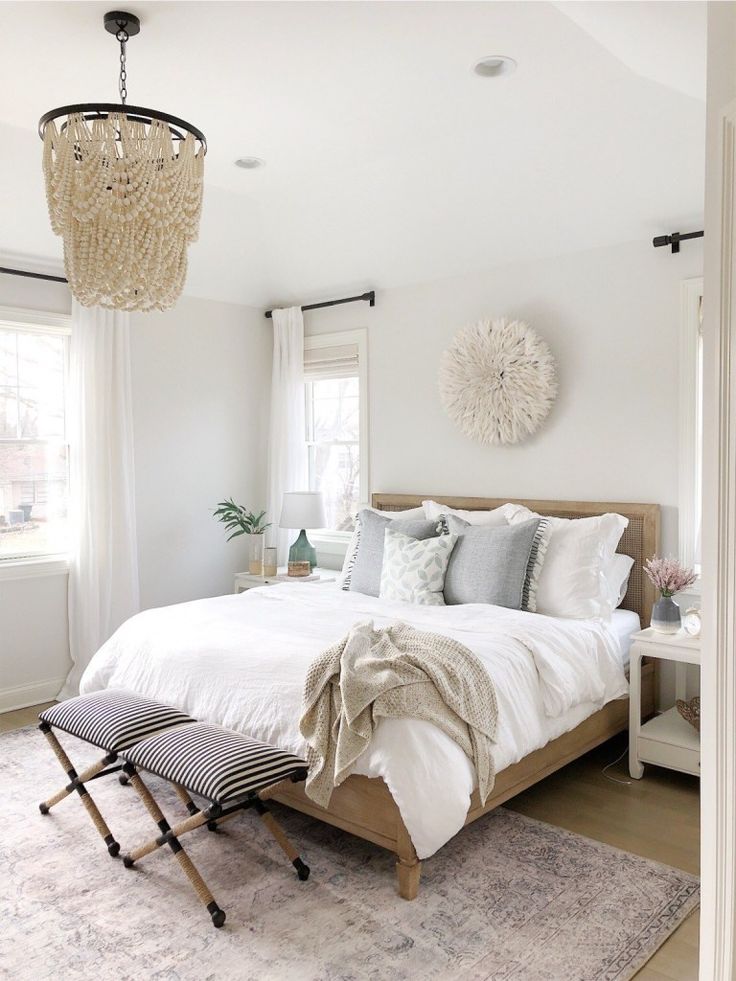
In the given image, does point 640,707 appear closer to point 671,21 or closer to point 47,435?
point 671,21

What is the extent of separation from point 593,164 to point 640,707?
8.11 feet

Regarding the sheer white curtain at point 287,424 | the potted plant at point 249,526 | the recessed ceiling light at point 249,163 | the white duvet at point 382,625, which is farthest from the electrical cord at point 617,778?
the recessed ceiling light at point 249,163

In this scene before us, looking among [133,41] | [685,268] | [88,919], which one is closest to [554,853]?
[88,919]

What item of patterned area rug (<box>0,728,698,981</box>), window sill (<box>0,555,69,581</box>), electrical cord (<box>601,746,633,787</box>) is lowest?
patterned area rug (<box>0,728,698,981</box>)

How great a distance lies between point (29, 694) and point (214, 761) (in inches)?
101

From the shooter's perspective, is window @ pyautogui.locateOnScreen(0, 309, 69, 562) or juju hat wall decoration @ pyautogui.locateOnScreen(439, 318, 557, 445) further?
window @ pyautogui.locateOnScreen(0, 309, 69, 562)

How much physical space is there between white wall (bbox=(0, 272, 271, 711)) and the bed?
1098 mm

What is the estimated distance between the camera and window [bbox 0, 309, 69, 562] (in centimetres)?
458

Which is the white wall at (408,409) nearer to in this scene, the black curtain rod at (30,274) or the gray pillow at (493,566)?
the black curtain rod at (30,274)

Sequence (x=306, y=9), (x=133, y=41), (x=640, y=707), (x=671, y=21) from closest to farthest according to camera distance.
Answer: (x=671, y=21) → (x=306, y=9) → (x=133, y=41) → (x=640, y=707)

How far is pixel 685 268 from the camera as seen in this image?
12.6ft

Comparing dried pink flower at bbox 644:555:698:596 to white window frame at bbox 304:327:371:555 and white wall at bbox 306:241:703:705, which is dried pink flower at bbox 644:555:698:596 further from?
white window frame at bbox 304:327:371:555

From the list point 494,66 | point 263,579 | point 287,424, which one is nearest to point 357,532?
point 263,579

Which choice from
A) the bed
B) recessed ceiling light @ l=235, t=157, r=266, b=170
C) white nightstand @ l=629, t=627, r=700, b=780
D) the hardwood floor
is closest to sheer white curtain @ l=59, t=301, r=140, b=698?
the bed
